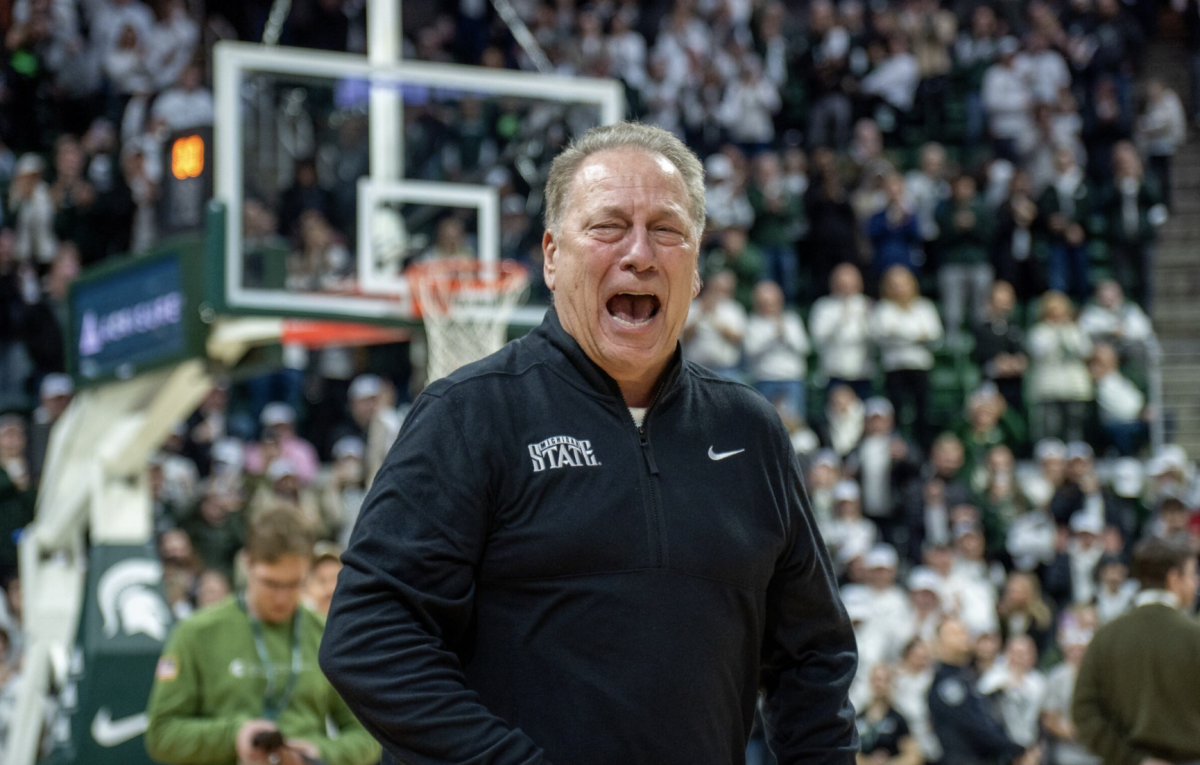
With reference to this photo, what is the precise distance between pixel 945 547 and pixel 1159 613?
763cm

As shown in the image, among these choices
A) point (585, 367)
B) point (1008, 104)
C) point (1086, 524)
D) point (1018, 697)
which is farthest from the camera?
point (1008, 104)

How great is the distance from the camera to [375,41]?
10.4m

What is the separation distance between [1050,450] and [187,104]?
858cm

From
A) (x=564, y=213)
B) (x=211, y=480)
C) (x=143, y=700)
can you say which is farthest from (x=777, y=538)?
(x=211, y=480)

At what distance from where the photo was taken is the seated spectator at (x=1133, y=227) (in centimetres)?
1891

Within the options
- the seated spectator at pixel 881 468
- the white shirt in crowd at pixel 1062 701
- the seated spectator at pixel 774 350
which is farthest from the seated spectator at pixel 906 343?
the white shirt in crowd at pixel 1062 701

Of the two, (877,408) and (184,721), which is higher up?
(877,408)

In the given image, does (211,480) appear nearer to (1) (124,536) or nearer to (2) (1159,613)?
(1) (124,536)

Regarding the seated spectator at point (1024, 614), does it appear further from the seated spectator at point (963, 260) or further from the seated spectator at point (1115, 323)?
the seated spectator at point (963, 260)

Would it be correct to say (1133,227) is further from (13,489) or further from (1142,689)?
(1142,689)

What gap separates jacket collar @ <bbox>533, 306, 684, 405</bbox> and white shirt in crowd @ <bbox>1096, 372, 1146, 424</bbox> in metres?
14.6

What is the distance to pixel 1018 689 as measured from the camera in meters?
12.6

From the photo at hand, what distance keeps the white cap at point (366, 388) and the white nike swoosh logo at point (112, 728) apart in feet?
18.9

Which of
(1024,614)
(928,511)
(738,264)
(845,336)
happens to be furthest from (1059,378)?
(1024,614)
